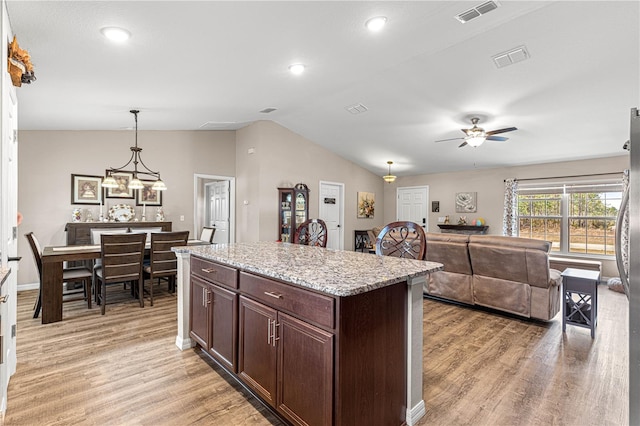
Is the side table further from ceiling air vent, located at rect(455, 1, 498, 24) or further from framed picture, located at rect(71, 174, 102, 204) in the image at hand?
framed picture, located at rect(71, 174, 102, 204)

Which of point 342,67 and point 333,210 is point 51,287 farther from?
point 333,210

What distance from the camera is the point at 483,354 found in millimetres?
2795

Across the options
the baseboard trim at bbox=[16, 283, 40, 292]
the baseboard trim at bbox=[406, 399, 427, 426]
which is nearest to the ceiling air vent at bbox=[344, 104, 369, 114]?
the baseboard trim at bbox=[406, 399, 427, 426]

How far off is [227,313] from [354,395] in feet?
3.67

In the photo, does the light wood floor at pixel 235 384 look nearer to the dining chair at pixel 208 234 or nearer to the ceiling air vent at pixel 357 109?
the dining chair at pixel 208 234

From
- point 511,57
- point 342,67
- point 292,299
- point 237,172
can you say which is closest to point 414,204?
point 237,172

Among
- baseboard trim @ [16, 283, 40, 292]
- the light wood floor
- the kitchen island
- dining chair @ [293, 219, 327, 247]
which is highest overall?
dining chair @ [293, 219, 327, 247]

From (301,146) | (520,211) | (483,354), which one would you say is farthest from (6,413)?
(520,211)

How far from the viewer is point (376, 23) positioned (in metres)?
2.75

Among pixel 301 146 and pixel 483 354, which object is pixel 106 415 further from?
pixel 301 146

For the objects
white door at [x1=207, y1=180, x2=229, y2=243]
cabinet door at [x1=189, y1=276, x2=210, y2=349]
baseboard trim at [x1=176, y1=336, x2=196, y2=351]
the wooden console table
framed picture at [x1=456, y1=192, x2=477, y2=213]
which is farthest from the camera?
framed picture at [x1=456, y1=192, x2=477, y2=213]

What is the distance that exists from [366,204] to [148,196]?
211 inches

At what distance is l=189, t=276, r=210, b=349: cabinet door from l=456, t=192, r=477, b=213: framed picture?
23.2 ft

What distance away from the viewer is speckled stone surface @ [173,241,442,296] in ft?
4.98
